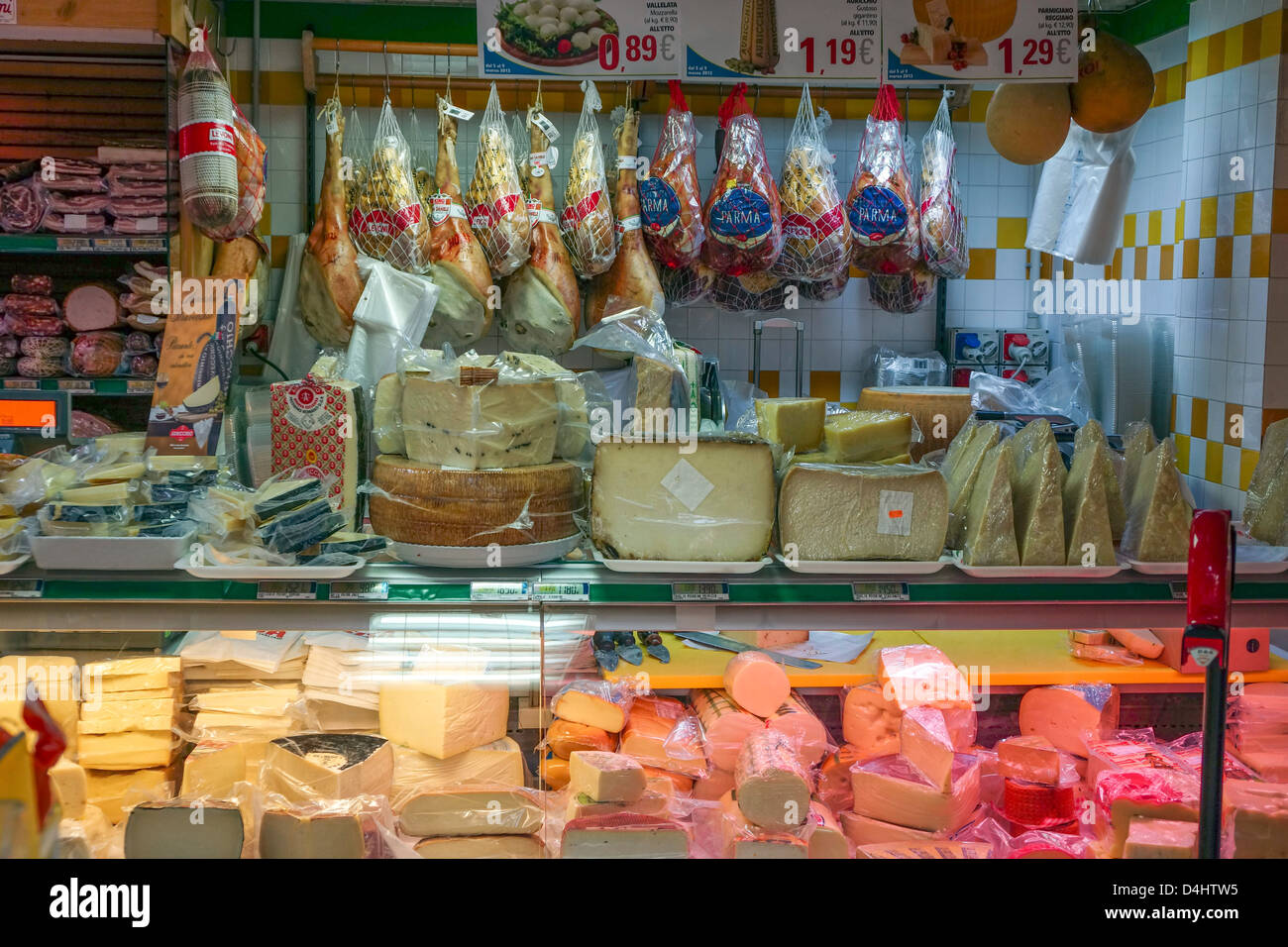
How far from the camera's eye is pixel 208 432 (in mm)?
2568

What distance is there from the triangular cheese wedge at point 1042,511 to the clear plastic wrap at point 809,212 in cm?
218

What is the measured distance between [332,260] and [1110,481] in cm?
299

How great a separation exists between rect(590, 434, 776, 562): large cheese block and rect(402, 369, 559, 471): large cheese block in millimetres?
146

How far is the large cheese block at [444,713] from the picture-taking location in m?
2.26

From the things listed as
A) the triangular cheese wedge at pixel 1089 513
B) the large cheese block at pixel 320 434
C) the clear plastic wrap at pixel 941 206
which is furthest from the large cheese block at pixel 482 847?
the clear plastic wrap at pixel 941 206

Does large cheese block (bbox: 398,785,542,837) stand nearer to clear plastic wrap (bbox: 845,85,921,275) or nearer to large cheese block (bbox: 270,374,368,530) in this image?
large cheese block (bbox: 270,374,368,530)

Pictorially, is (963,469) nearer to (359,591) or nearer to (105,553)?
(359,591)

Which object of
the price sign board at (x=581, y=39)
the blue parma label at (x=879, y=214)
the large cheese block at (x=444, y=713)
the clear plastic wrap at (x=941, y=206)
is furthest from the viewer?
the clear plastic wrap at (x=941, y=206)

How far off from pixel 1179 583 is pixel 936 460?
0.56 metres

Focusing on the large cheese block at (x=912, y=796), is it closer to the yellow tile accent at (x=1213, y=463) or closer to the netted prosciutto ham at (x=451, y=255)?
the yellow tile accent at (x=1213, y=463)

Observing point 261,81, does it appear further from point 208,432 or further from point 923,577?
point 923,577

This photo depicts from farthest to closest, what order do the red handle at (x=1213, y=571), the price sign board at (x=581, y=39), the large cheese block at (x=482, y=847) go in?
the price sign board at (x=581, y=39), the large cheese block at (x=482, y=847), the red handle at (x=1213, y=571)
